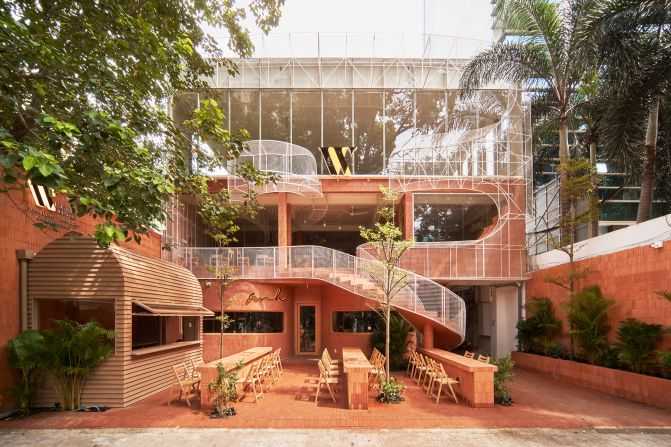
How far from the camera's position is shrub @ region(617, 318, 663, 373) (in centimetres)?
1148

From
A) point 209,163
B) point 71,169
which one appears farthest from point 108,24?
point 209,163

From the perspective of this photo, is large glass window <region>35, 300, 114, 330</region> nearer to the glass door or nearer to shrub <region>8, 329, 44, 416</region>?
shrub <region>8, 329, 44, 416</region>

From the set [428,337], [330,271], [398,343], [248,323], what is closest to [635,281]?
[428,337]

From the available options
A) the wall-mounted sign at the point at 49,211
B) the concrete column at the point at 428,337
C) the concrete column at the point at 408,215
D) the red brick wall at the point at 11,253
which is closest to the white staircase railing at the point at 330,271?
the concrete column at the point at 428,337

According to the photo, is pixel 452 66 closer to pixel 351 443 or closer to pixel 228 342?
pixel 228 342

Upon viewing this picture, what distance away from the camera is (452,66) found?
2147 centimetres

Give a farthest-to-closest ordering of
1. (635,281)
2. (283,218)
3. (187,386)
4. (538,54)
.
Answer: (283,218) → (538,54) → (635,281) → (187,386)

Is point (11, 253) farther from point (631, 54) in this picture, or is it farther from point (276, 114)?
point (631, 54)

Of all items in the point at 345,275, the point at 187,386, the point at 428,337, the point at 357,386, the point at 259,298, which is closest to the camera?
the point at 357,386

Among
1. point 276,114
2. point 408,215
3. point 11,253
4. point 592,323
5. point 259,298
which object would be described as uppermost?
point 276,114

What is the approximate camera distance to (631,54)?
1327 cm

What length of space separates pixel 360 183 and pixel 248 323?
289 inches

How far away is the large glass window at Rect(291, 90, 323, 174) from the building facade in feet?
0.15

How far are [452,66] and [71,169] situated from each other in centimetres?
1720
